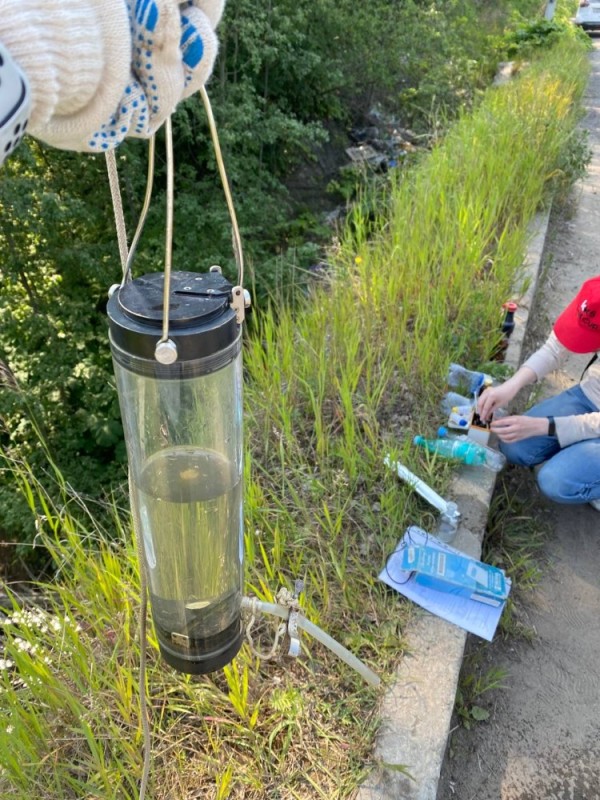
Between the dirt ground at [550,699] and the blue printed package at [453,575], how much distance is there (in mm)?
243

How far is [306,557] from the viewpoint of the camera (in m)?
2.18

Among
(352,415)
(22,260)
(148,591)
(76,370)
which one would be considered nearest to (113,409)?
(76,370)

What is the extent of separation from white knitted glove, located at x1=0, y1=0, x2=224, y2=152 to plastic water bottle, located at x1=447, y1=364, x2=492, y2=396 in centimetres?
216

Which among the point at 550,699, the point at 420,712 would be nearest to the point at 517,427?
the point at 550,699

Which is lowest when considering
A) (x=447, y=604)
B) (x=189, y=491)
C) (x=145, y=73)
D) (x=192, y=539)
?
(x=447, y=604)

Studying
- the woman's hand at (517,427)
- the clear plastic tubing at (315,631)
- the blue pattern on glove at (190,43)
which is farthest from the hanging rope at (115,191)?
the woman's hand at (517,427)

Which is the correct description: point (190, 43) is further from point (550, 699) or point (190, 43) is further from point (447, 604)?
point (550, 699)

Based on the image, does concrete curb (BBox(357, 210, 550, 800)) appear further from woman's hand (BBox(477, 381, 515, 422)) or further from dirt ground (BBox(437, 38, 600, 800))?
woman's hand (BBox(477, 381, 515, 422))

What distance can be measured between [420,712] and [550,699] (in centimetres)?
60

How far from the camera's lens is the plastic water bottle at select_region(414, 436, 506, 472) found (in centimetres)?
262

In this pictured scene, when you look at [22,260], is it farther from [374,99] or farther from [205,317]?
[374,99]

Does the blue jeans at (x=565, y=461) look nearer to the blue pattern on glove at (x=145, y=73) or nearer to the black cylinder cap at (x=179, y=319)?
the black cylinder cap at (x=179, y=319)

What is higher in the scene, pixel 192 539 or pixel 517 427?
pixel 192 539

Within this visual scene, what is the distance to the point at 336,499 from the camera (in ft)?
7.87
